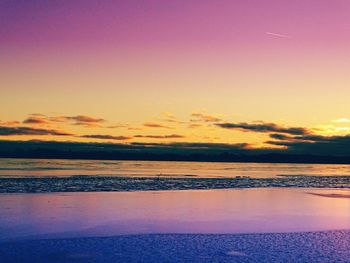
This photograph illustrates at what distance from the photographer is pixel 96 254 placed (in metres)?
12.9

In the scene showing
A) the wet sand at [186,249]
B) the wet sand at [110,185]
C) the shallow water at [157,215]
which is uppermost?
the wet sand at [110,185]

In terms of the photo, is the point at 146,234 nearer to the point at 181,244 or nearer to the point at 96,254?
the point at 181,244

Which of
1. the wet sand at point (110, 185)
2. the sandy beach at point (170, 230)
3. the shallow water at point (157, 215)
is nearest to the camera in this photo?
the sandy beach at point (170, 230)

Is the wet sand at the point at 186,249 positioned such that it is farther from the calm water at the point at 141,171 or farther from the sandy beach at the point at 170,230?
the calm water at the point at 141,171

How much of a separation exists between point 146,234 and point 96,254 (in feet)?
11.0

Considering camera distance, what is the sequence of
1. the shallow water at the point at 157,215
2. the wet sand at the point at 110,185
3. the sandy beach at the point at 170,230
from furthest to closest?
1. the wet sand at the point at 110,185
2. the shallow water at the point at 157,215
3. the sandy beach at the point at 170,230

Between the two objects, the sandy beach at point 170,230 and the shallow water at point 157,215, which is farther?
the shallow water at point 157,215

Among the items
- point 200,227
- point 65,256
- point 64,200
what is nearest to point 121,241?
point 65,256

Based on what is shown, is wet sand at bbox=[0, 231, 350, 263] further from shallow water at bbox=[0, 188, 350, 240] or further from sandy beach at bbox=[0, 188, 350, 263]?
shallow water at bbox=[0, 188, 350, 240]

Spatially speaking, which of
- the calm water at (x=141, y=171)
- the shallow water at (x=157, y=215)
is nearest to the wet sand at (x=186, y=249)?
the shallow water at (x=157, y=215)

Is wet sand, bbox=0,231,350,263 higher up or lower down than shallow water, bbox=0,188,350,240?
lower down

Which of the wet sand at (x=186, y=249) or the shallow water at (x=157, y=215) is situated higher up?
the shallow water at (x=157, y=215)

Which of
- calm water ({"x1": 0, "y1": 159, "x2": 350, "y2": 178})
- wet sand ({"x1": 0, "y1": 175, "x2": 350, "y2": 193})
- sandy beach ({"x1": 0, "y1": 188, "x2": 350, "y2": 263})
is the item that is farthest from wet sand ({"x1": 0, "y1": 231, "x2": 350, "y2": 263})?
calm water ({"x1": 0, "y1": 159, "x2": 350, "y2": 178})

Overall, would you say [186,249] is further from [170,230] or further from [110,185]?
[110,185]
